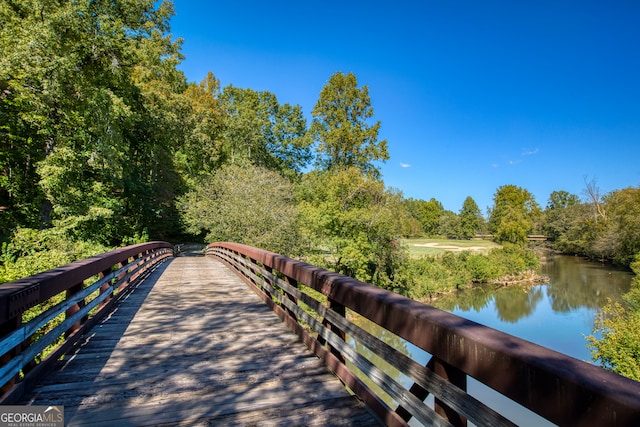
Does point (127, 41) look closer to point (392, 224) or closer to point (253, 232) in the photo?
point (253, 232)

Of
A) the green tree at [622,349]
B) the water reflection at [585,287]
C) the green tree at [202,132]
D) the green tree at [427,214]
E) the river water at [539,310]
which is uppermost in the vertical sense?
the green tree at [202,132]

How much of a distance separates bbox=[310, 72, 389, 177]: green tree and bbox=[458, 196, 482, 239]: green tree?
67.5 m

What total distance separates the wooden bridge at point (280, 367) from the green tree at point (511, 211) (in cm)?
5916

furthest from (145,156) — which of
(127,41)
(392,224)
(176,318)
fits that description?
(176,318)

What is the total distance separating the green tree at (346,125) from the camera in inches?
1197

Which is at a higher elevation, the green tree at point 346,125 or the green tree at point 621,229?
the green tree at point 346,125

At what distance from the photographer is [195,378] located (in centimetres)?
288

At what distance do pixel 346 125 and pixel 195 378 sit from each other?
→ 1131 inches

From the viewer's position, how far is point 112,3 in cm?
1850

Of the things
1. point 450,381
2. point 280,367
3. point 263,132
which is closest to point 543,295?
point 263,132

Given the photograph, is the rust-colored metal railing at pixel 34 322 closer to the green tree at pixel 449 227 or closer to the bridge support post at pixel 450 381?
the bridge support post at pixel 450 381

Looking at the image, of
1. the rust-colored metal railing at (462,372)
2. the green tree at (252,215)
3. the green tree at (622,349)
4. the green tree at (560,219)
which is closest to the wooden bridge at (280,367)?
the rust-colored metal railing at (462,372)

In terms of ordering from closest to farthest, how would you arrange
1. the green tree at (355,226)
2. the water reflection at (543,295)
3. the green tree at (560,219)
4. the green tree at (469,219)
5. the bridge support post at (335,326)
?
the bridge support post at (335,326), the green tree at (355,226), the water reflection at (543,295), the green tree at (560,219), the green tree at (469,219)

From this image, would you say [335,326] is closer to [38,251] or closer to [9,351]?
[9,351]
